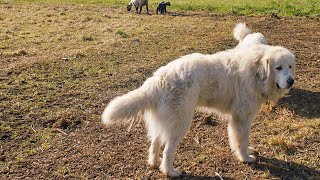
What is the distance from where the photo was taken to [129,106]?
14.7 ft

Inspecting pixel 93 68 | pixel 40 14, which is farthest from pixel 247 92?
pixel 40 14

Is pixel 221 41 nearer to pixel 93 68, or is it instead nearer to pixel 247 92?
pixel 93 68

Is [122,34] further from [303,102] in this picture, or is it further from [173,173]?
[173,173]

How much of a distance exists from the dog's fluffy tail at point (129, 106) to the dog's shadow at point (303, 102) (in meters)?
3.43

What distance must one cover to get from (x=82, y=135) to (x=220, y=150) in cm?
227

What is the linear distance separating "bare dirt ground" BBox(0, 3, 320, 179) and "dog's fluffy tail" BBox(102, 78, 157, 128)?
0.94 m

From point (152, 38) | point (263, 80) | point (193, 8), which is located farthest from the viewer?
point (193, 8)

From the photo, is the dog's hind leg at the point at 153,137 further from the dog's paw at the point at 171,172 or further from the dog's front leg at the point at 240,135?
the dog's front leg at the point at 240,135

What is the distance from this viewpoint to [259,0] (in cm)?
2438

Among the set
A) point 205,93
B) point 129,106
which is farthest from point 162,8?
point 129,106

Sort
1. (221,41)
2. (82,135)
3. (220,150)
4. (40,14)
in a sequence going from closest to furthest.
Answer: (220,150)
(82,135)
(221,41)
(40,14)

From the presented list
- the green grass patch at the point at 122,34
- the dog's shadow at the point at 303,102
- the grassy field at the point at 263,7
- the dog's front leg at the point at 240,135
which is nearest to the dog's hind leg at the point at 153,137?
the dog's front leg at the point at 240,135

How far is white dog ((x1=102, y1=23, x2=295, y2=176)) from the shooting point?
462cm

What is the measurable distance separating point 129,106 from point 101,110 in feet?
8.65
